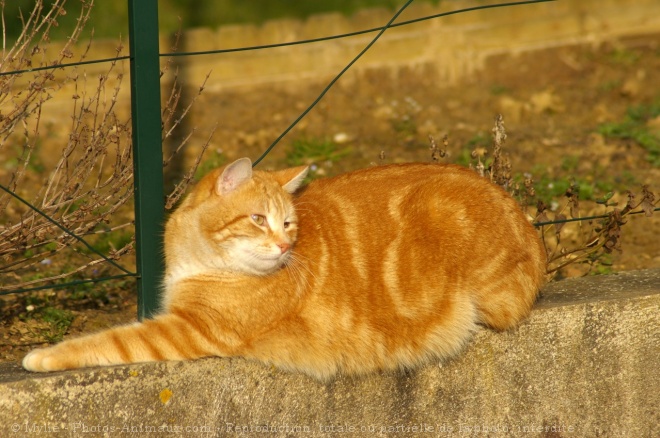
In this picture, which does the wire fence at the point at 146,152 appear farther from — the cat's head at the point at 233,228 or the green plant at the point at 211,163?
the green plant at the point at 211,163

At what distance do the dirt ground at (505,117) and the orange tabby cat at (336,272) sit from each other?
1136 mm

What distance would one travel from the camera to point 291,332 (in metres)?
3.42

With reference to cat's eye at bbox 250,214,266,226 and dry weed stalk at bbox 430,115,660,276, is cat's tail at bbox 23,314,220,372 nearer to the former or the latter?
cat's eye at bbox 250,214,266,226

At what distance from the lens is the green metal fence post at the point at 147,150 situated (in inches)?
128

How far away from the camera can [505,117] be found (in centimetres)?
643

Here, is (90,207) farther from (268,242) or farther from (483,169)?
(483,169)

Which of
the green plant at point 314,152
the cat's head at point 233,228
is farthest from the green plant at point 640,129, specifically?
the cat's head at point 233,228

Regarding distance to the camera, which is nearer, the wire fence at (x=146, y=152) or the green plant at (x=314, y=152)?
the wire fence at (x=146, y=152)

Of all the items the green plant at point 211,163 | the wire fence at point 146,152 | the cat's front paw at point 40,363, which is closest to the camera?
the cat's front paw at point 40,363

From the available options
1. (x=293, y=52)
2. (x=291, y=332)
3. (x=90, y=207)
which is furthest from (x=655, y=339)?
(x=293, y=52)

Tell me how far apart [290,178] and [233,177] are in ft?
0.97

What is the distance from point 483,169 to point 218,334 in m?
1.64

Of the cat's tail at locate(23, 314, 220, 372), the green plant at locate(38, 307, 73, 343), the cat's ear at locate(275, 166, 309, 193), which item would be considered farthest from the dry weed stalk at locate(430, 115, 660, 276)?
the green plant at locate(38, 307, 73, 343)

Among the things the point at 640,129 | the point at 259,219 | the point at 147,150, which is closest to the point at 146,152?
the point at 147,150
